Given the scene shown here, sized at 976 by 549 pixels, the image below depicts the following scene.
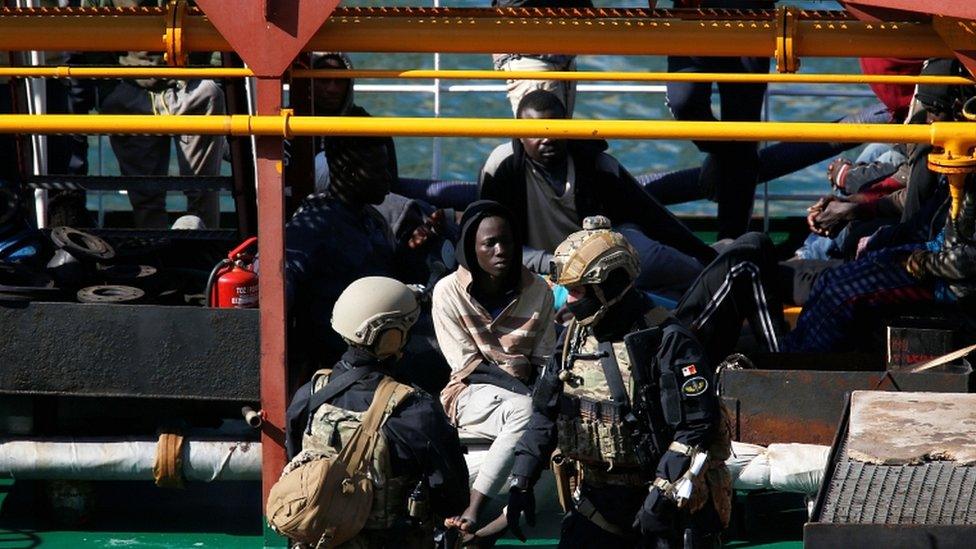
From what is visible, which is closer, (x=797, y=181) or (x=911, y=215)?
(x=911, y=215)

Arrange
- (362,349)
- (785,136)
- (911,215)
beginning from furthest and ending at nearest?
(911,215)
(785,136)
(362,349)

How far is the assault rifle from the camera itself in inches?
258

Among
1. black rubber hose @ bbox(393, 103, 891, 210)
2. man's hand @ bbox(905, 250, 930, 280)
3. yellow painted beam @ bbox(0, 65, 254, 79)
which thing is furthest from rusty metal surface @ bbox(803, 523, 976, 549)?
black rubber hose @ bbox(393, 103, 891, 210)

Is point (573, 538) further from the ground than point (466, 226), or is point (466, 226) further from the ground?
point (466, 226)

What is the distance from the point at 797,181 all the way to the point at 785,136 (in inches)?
532

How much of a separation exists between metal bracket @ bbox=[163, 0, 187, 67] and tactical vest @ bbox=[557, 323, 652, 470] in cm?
196

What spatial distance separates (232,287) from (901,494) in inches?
123

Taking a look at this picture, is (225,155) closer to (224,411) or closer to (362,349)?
(224,411)

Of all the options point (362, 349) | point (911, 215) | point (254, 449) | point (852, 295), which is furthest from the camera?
point (911, 215)

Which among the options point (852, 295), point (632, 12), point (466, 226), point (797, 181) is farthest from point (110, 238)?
point (797, 181)

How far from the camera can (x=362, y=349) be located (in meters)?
6.34

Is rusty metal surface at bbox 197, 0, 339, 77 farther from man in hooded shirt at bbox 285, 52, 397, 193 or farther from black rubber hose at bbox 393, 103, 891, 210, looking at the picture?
black rubber hose at bbox 393, 103, 891, 210

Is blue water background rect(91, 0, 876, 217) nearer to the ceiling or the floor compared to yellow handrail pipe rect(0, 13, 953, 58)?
nearer to the floor

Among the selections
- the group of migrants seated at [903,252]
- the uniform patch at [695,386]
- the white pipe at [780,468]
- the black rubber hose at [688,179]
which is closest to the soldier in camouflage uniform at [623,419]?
the uniform patch at [695,386]
